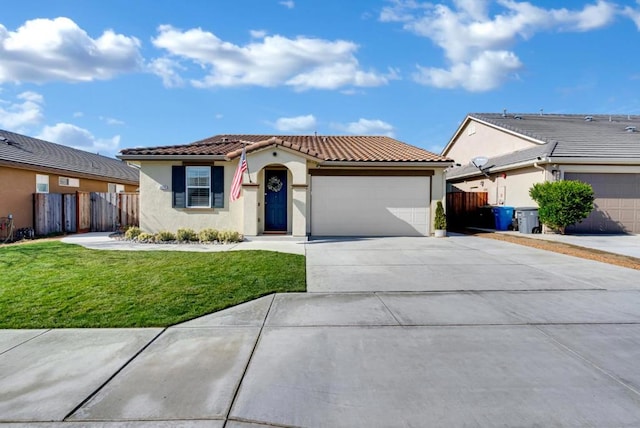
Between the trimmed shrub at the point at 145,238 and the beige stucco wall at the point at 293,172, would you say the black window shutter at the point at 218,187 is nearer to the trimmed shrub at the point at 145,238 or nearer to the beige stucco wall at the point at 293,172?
the beige stucco wall at the point at 293,172

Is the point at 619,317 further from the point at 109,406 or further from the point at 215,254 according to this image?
the point at 215,254

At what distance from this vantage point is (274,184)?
13.6 metres

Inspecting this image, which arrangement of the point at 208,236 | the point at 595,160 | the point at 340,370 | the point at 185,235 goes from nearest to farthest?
the point at 340,370, the point at 208,236, the point at 185,235, the point at 595,160

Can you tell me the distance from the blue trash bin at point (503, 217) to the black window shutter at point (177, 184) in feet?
44.1

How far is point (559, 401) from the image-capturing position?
2.89m

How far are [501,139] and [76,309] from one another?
20.4 meters

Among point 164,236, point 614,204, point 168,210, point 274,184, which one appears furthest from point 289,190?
point 614,204

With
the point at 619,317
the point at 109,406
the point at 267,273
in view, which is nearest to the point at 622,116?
the point at 619,317

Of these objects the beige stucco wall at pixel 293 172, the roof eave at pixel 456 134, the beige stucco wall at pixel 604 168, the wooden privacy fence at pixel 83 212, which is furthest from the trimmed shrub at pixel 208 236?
the roof eave at pixel 456 134

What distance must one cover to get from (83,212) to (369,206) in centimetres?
1198

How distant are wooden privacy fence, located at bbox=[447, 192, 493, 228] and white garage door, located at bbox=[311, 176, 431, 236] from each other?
17.3 feet

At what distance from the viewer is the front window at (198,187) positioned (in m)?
13.3

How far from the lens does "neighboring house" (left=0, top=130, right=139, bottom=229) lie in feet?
44.5

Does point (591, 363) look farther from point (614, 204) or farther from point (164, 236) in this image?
point (614, 204)
